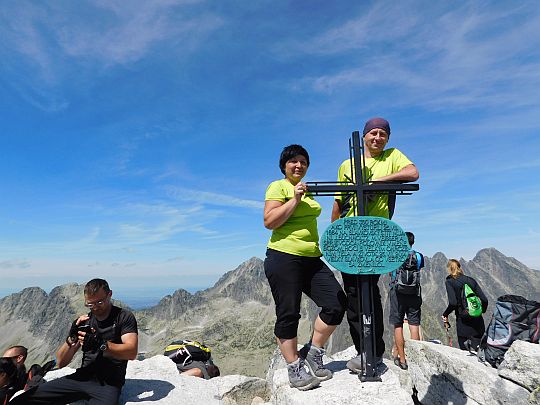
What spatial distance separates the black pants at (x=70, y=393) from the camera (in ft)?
20.9

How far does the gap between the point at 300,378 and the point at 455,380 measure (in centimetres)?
395

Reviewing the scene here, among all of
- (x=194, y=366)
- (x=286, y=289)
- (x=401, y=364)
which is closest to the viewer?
(x=286, y=289)

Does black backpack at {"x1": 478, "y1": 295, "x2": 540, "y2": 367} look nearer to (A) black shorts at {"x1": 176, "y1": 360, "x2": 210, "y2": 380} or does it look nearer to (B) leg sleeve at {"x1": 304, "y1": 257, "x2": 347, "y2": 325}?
(B) leg sleeve at {"x1": 304, "y1": 257, "x2": 347, "y2": 325}

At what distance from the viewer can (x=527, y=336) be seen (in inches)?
289

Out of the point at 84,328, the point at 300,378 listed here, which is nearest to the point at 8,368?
the point at 84,328

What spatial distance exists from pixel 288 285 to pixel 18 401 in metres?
5.25

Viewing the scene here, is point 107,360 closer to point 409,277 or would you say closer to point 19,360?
point 19,360

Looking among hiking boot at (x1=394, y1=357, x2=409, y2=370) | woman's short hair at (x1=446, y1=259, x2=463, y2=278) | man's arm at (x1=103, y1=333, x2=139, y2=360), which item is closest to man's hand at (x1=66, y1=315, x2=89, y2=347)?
man's arm at (x1=103, y1=333, x2=139, y2=360)

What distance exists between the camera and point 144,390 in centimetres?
763

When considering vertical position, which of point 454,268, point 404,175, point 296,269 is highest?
point 404,175

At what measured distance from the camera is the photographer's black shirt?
264 inches

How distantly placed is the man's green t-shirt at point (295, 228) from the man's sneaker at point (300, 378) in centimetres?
180

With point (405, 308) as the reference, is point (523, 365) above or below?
below

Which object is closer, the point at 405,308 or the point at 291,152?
the point at 291,152
